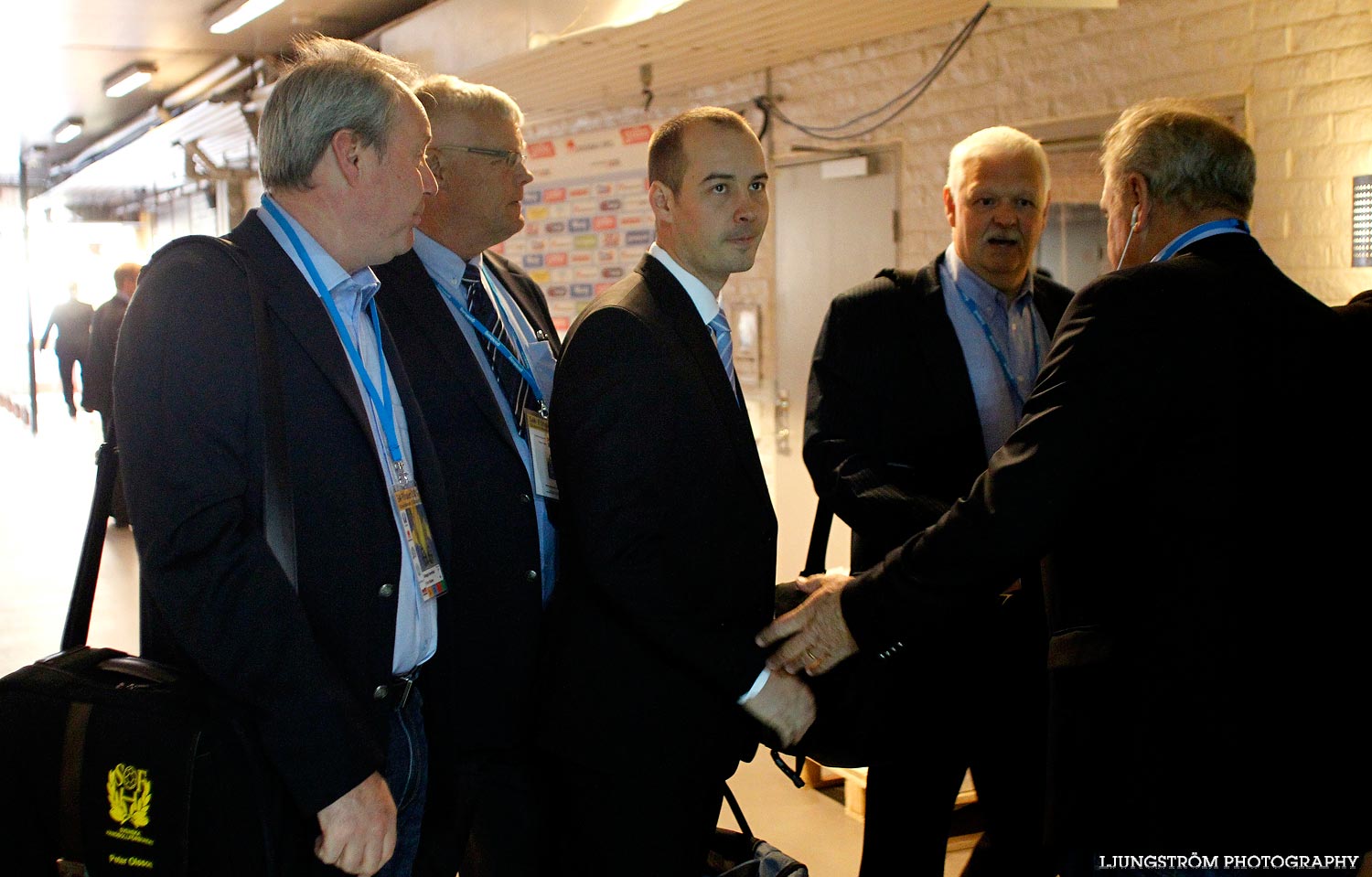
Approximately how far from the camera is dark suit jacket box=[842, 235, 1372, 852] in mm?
1465

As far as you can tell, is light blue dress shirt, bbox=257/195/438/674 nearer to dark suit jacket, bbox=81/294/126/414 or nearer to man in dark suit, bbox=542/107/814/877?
man in dark suit, bbox=542/107/814/877

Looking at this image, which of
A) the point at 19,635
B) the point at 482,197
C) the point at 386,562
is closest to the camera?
the point at 386,562

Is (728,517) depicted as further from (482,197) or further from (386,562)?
(482,197)

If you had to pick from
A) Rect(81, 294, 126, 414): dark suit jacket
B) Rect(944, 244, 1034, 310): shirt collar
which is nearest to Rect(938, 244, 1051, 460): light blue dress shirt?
Rect(944, 244, 1034, 310): shirt collar

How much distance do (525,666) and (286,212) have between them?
2.91 ft

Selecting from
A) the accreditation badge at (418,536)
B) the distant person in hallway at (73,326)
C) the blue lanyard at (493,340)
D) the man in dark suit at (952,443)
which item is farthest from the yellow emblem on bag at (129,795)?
the distant person in hallway at (73,326)

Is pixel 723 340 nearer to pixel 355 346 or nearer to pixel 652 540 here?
pixel 652 540

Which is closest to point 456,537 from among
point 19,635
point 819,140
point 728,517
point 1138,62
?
point 728,517

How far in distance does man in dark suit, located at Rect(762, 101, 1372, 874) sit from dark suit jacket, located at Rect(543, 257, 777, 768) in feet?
1.52

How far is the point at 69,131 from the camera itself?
13.7 meters

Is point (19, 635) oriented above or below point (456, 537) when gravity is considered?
below

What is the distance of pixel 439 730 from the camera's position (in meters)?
1.79

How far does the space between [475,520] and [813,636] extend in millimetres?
629

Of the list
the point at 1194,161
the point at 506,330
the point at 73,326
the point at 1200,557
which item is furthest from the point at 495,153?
the point at 73,326
